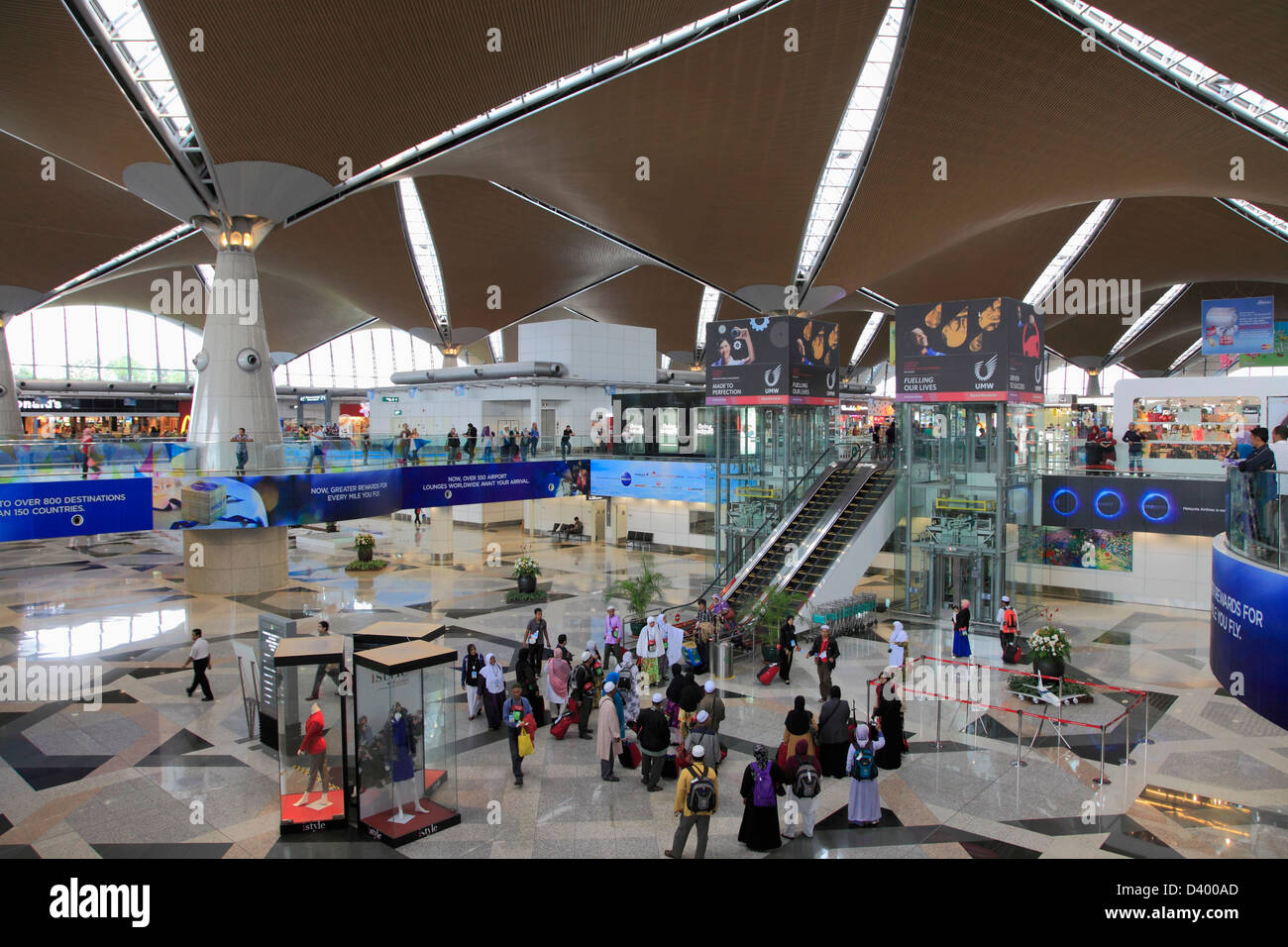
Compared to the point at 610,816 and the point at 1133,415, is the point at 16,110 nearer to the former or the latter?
the point at 610,816

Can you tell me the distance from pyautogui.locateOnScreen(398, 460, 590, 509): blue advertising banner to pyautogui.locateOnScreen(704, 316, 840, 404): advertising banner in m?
7.62

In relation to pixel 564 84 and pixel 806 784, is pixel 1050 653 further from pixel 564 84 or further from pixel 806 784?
pixel 564 84

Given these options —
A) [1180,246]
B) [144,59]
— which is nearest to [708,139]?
[144,59]

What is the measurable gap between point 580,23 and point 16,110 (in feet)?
44.9

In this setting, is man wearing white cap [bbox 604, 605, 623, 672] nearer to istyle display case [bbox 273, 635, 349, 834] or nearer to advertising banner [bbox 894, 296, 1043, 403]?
istyle display case [bbox 273, 635, 349, 834]

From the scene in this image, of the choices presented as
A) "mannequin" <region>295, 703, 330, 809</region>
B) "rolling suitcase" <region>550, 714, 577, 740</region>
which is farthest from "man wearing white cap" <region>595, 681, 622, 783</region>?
"mannequin" <region>295, 703, 330, 809</region>

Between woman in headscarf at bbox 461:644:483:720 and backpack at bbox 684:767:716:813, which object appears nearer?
backpack at bbox 684:767:716:813

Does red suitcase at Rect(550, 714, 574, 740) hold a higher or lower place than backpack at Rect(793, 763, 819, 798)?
lower

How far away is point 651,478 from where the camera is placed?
28.4m

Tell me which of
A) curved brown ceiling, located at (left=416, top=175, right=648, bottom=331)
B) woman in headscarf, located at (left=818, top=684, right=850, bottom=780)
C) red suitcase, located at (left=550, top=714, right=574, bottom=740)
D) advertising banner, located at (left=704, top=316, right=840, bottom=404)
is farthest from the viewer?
curved brown ceiling, located at (left=416, top=175, right=648, bottom=331)

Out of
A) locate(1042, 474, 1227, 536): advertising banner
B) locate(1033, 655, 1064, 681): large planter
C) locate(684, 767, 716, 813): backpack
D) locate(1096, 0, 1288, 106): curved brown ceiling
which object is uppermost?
locate(1096, 0, 1288, 106): curved brown ceiling

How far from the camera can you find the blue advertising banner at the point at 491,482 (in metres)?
25.4

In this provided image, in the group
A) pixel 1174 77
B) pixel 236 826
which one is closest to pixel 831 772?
pixel 236 826

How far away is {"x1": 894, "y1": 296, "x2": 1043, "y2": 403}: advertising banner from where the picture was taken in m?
18.3
